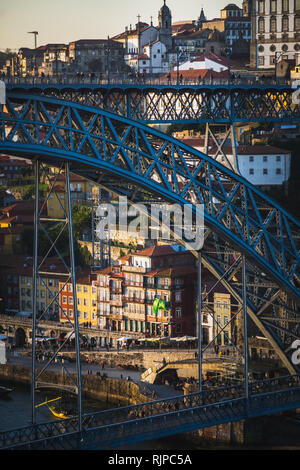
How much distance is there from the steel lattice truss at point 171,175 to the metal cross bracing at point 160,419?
1925 mm

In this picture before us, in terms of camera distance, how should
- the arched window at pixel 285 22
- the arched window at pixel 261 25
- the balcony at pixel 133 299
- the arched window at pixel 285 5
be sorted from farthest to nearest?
the arched window at pixel 261 25 < the arched window at pixel 285 22 < the arched window at pixel 285 5 < the balcony at pixel 133 299

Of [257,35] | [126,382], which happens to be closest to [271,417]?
[126,382]

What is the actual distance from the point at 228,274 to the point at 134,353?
1774cm

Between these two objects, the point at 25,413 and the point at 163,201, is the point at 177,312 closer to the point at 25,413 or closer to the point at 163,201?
the point at 25,413

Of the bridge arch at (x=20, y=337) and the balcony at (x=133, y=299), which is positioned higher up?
the balcony at (x=133, y=299)

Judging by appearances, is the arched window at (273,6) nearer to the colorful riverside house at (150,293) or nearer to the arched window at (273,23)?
the arched window at (273,23)

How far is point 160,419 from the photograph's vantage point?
126ft

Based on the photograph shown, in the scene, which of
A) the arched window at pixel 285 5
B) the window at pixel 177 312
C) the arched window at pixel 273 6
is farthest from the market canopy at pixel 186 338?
the arched window at pixel 273 6

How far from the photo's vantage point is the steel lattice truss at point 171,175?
35.4 meters

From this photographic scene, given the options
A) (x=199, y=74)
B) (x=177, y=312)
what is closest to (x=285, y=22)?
(x=199, y=74)

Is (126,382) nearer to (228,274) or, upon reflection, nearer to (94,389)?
(94,389)

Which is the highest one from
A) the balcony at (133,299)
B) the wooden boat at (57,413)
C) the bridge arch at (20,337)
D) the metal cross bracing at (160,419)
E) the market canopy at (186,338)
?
the metal cross bracing at (160,419)

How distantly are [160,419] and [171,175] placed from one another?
274 inches

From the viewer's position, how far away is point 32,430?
35594mm
